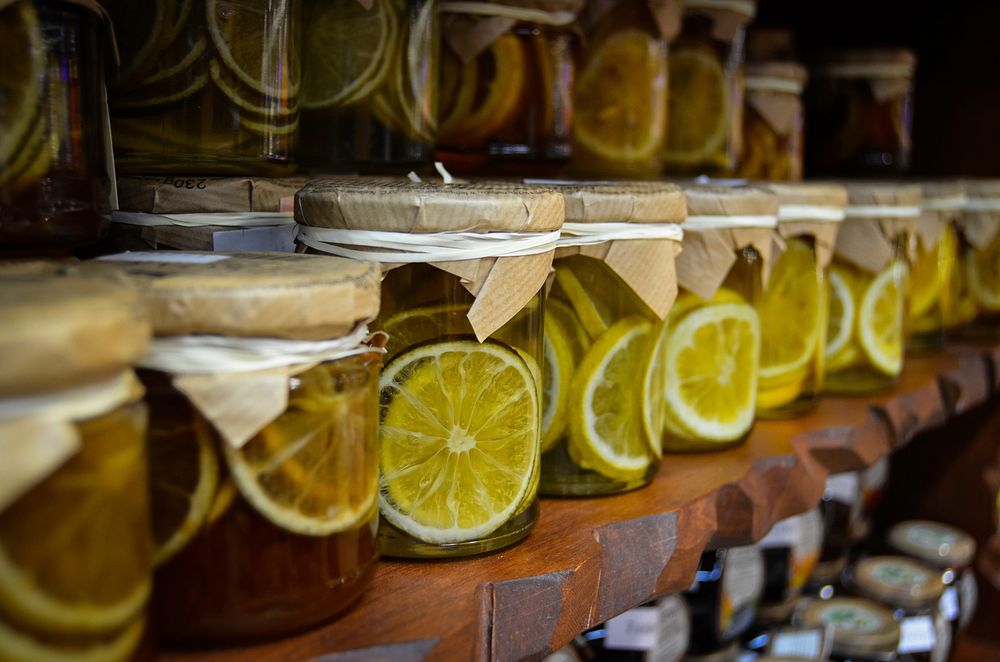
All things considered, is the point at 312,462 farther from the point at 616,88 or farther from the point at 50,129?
the point at 616,88

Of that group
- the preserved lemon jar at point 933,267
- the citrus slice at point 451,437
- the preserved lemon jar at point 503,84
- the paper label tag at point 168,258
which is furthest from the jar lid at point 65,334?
the preserved lemon jar at point 933,267

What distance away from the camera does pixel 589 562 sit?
64 cm

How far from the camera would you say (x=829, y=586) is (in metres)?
1.48

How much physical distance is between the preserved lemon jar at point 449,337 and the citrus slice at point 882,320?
633 millimetres

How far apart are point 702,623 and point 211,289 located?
2.92ft

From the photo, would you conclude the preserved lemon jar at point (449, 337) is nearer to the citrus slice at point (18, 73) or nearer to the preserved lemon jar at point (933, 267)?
the citrus slice at point (18, 73)

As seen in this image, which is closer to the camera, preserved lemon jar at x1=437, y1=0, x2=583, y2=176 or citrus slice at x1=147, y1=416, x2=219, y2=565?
citrus slice at x1=147, y1=416, x2=219, y2=565

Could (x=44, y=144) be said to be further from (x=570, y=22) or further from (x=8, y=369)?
(x=570, y=22)

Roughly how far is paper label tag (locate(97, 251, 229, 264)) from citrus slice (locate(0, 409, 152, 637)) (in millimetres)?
122

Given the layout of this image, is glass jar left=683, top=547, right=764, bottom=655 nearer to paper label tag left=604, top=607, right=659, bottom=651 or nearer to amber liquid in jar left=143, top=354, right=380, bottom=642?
paper label tag left=604, top=607, right=659, bottom=651

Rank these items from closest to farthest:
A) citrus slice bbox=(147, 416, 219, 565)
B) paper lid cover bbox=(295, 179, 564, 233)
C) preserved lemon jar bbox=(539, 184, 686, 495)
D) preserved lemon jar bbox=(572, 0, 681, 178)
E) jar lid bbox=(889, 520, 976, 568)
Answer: citrus slice bbox=(147, 416, 219, 565) → paper lid cover bbox=(295, 179, 564, 233) → preserved lemon jar bbox=(539, 184, 686, 495) → preserved lemon jar bbox=(572, 0, 681, 178) → jar lid bbox=(889, 520, 976, 568)

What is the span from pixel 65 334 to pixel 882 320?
0.99 metres

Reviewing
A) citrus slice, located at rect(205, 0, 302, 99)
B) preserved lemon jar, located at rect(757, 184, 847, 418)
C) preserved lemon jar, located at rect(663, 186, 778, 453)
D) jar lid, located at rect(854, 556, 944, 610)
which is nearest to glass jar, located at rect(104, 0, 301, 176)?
citrus slice, located at rect(205, 0, 302, 99)

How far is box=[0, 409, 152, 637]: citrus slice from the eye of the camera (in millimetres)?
357
